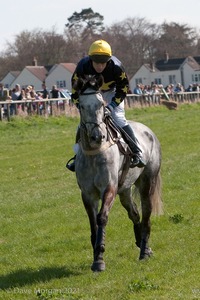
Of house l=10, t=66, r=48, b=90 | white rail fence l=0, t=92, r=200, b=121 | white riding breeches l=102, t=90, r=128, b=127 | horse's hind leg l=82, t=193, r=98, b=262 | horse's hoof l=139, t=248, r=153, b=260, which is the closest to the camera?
horse's hind leg l=82, t=193, r=98, b=262

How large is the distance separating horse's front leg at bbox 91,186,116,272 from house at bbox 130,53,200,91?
10108 cm

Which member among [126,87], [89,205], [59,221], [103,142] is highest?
[126,87]

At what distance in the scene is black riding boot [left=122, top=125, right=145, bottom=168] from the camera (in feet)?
33.4

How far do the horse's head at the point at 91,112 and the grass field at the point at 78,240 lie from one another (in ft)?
5.49

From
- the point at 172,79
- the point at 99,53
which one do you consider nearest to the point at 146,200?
the point at 99,53

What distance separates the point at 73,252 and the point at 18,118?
2017 centimetres

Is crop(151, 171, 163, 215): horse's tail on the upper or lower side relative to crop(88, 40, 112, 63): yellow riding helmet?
lower

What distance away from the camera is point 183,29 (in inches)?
4719

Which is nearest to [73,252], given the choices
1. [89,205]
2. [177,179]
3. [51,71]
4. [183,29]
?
[89,205]

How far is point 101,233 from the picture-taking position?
30.5 feet

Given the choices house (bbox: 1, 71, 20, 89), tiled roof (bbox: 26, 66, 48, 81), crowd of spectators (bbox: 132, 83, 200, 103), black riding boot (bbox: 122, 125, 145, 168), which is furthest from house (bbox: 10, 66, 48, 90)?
black riding boot (bbox: 122, 125, 145, 168)

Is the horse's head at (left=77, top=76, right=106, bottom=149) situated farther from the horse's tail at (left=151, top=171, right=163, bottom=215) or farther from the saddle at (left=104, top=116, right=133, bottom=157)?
the horse's tail at (left=151, top=171, right=163, bottom=215)

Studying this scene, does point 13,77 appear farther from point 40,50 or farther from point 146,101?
point 146,101

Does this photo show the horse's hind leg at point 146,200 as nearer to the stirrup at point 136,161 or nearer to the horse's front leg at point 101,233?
the stirrup at point 136,161
